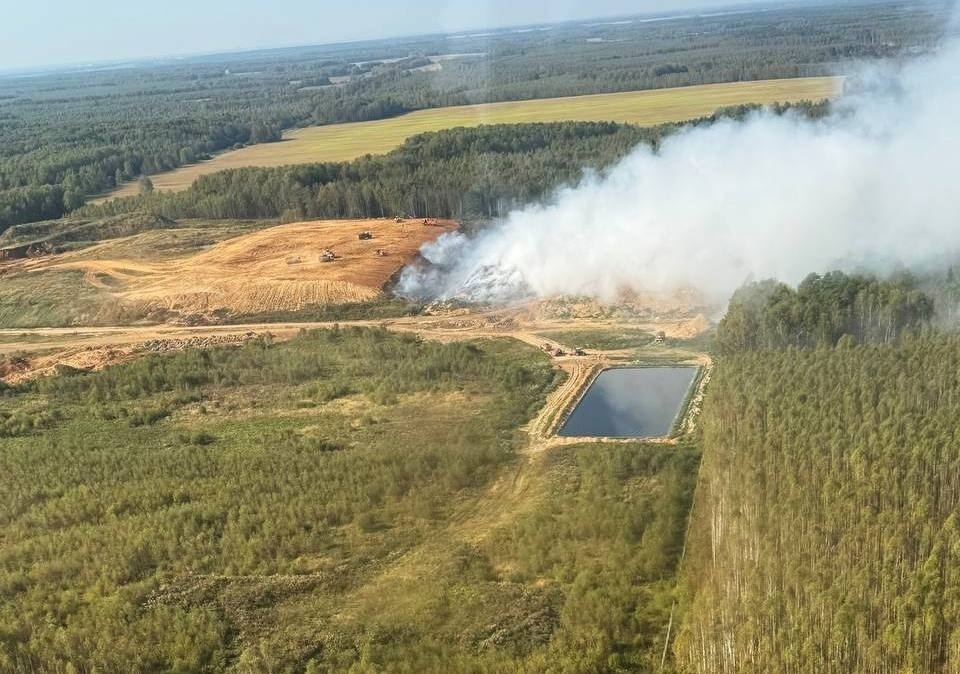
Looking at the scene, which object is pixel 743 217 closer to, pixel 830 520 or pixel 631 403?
pixel 631 403

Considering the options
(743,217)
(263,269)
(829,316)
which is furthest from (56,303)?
(829,316)

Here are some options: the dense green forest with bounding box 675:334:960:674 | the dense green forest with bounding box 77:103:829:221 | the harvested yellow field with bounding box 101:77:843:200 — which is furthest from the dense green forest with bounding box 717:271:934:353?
the harvested yellow field with bounding box 101:77:843:200

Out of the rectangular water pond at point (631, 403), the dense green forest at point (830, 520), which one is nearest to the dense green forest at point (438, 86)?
the rectangular water pond at point (631, 403)

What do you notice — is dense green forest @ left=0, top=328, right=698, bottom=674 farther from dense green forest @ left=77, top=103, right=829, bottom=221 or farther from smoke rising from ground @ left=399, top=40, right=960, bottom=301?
dense green forest @ left=77, top=103, right=829, bottom=221

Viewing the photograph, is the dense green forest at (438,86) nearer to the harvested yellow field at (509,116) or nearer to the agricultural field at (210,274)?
the harvested yellow field at (509,116)

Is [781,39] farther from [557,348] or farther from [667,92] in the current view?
[557,348]

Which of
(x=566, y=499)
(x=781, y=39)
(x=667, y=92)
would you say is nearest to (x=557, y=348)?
(x=566, y=499)
